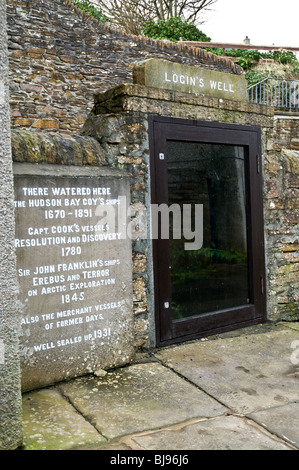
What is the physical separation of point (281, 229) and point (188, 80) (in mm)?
1937

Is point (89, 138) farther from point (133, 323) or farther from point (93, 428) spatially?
point (93, 428)

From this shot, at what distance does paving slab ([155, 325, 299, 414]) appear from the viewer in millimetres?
3201

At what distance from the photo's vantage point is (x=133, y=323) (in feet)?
12.5

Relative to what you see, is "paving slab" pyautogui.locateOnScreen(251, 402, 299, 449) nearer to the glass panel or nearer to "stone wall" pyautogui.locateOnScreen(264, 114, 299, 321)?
the glass panel

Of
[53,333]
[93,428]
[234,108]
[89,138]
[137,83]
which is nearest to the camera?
[93,428]

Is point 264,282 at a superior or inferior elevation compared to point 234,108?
inferior

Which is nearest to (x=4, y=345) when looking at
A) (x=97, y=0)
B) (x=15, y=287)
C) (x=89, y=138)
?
(x=15, y=287)

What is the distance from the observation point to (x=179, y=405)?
3.03 meters

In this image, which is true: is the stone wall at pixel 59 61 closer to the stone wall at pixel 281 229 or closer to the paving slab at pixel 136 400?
the stone wall at pixel 281 229

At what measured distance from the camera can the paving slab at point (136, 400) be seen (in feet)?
9.14

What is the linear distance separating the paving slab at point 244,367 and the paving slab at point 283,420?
0.07 m

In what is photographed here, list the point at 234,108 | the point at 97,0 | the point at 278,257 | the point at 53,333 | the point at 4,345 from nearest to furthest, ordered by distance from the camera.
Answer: the point at 4,345 → the point at 53,333 → the point at 234,108 → the point at 278,257 → the point at 97,0

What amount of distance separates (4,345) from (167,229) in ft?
7.09

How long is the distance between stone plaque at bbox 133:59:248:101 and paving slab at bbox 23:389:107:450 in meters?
2.73
